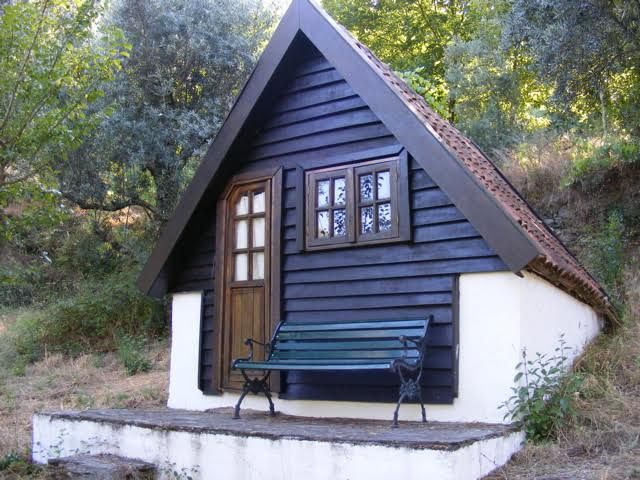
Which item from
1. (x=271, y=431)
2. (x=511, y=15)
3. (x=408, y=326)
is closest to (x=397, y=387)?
(x=408, y=326)

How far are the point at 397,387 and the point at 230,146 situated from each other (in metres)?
3.48

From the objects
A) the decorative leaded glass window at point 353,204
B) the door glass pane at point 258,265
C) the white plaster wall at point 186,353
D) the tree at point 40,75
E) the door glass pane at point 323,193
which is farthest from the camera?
the white plaster wall at point 186,353

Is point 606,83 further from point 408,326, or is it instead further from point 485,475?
point 485,475

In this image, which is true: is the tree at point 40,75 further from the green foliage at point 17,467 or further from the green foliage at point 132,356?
the green foliage at point 132,356

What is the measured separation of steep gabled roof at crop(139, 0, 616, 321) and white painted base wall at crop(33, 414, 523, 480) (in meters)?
1.75

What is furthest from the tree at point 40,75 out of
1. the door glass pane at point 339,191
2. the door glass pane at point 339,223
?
the door glass pane at point 339,223

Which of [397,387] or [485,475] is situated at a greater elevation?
[397,387]

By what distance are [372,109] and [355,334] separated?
91.5 inches

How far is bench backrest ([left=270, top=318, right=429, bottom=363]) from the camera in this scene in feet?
21.6

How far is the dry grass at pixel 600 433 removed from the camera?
5.26 meters

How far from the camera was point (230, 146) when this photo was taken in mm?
8289

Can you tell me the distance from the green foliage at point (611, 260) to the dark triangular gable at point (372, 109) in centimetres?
437

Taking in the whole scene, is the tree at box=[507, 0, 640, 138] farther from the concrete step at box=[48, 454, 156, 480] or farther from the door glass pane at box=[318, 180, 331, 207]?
the concrete step at box=[48, 454, 156, 480]

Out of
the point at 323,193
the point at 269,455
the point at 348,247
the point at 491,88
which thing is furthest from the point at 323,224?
the point at 491,88
